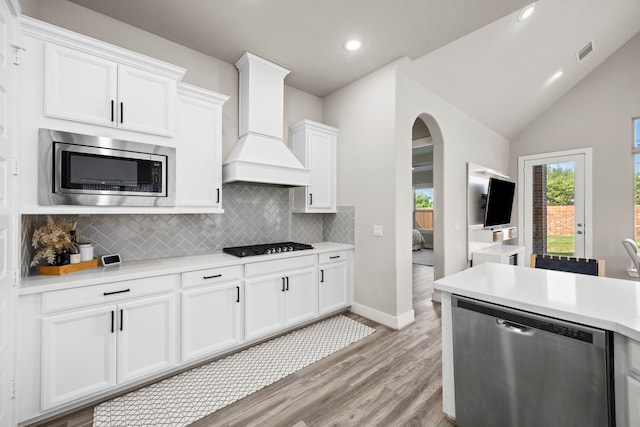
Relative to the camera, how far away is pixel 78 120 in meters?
1.86

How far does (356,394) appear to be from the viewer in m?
2.01

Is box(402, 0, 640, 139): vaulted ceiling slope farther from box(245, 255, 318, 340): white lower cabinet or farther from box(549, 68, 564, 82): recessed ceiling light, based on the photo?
box(245, 255, 318, 340): white lower cabinet

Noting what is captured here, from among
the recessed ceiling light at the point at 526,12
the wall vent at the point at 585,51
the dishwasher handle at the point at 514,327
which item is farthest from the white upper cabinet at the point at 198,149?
Answer: the wall vent at the point at 585,51

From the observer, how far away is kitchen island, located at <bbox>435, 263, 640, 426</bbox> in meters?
1.10

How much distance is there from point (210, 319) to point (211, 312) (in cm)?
6

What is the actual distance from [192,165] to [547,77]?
536cm

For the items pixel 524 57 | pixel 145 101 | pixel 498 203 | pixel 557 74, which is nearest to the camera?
pixel 145 101

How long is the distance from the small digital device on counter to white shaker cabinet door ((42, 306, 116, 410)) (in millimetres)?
437

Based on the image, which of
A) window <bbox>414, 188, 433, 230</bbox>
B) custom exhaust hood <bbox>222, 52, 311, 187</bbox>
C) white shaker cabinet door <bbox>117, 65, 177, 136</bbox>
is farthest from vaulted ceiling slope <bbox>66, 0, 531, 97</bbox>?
window <bbox>414, 188, 433, 230</bbox>

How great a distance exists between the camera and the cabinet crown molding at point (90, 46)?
1705mm

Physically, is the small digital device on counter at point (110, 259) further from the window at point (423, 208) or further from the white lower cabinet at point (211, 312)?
the window at point (423, 208)

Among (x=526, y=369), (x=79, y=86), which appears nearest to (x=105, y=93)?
(x=79, y=86)

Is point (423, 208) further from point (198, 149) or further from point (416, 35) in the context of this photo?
point (198, 149)

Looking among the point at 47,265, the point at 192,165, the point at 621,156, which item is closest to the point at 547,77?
the point at 621,156
